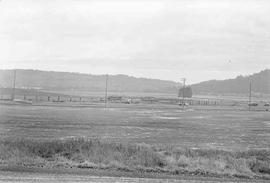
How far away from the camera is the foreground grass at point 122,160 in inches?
519

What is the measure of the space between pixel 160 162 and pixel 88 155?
118 inches

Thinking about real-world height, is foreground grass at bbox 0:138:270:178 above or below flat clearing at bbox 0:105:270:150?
above

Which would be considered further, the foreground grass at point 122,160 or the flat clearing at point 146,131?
the flat clearing at point 146,131

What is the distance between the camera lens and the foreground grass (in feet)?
43.3

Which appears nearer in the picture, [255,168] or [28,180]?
[28,180]

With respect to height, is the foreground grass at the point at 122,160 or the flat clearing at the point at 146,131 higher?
the foreground grass at the point at 122,160

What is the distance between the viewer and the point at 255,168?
14172mm

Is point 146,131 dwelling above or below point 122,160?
below

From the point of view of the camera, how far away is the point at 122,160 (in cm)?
1415

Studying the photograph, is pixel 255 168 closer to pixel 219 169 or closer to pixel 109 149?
pixel 219 169

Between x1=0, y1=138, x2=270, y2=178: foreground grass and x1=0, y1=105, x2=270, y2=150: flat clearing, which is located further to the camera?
x1=0, y1=105, x2=270, y2=150: flat clearing

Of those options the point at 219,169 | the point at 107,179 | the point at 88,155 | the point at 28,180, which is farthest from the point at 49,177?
the point at 219,169

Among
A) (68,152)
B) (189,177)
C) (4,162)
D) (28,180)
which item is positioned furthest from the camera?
(68,152)

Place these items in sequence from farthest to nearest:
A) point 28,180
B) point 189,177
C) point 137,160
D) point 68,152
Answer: point 68,152 < point 137,160 < point 189,177 < point 28,180
